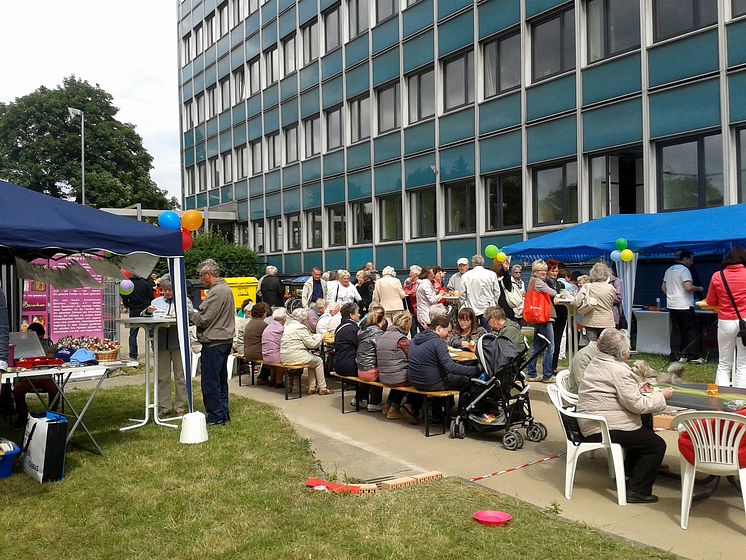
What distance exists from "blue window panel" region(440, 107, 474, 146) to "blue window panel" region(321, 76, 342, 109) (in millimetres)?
6810

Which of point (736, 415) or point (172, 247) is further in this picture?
point (172, 247)

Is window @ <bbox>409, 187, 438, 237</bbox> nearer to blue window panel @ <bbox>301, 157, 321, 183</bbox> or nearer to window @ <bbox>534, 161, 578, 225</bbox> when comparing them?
window @ <bbox>534, 161, 578, 225</bbox>

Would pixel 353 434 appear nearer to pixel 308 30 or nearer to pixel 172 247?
pixel 172 247

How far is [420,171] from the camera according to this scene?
70.5 feet

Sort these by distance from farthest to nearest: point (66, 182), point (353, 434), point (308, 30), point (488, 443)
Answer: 1. point (66, 182)
2. point (308, 30)
3. point (353, 434)
4. point (488, 443)

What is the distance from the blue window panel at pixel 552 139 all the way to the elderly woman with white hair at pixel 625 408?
11.5 m

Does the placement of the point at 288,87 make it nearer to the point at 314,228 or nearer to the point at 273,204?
the point at 273,204

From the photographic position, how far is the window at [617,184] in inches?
610

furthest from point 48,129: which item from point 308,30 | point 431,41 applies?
point 431,41

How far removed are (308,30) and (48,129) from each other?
29.7 metres

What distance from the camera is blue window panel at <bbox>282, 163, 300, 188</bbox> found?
95.3 ft

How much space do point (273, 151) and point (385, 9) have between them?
1002 centimetres

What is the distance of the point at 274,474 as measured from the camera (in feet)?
20.8

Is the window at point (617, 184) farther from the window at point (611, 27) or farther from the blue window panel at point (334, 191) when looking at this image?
the blue window panel at point (334, 191)
